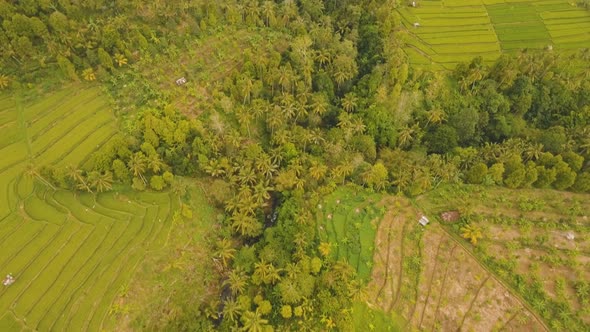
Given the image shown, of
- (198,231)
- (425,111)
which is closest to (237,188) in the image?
(198,231)

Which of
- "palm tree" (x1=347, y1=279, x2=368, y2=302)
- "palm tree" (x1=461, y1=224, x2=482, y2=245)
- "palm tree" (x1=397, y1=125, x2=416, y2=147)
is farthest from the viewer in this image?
"palm tree" (x1=397, y1=125, x2=416, y2=147)

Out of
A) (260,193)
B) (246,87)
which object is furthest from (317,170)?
(246,87)

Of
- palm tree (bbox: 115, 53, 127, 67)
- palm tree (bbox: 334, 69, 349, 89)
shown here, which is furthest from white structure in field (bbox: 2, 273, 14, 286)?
palm tree (bbox: 334, 69, 349, 89)

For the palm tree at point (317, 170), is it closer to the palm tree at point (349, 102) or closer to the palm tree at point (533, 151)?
the palm tree at point (349, 102)

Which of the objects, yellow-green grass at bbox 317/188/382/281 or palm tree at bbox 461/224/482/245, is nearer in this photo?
palm tree at bbox 461/224/482/245

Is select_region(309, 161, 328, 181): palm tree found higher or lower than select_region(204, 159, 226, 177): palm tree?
higher

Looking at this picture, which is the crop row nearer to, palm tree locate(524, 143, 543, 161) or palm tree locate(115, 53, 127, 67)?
palm tree locate(115, 53, 127, 67)
